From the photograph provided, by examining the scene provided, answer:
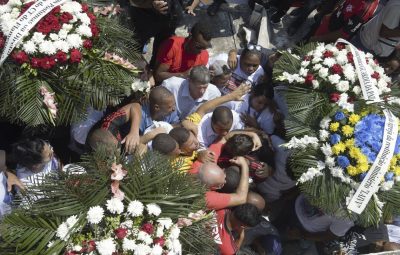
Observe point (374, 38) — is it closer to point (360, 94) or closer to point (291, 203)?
point (360, 94)

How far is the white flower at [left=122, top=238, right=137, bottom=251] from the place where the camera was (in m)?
2.50

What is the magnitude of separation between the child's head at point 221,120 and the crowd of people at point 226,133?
0.01 m

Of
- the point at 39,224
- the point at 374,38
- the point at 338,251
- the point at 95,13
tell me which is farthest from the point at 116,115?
the point at 374,38

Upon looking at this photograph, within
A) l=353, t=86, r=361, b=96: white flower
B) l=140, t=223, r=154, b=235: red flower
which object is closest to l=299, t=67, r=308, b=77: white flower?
l=353, t=86, r=361, b=96: white flower

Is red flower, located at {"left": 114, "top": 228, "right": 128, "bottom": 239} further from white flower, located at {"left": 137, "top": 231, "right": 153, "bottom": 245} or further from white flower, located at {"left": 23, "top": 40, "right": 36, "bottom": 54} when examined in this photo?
white flower, located at {"left": 23, "top": 40, "right": 36, "bottom": 54}

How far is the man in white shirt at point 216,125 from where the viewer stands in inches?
162

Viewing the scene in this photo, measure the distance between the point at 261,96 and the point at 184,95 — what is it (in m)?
0.92

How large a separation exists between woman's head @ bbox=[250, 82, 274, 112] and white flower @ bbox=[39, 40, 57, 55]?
241 centimetres

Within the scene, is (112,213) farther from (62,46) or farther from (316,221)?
(316,221)

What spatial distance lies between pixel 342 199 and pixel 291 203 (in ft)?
4.23

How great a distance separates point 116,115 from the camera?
4.01 meters

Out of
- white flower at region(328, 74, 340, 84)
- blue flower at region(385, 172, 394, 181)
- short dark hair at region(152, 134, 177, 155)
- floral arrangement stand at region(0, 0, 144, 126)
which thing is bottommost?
blue flower at region(385, 172, 394, 181)

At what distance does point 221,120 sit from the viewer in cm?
409

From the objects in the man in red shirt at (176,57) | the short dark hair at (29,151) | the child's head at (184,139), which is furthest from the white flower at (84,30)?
the man in red shirt at (176,57)
